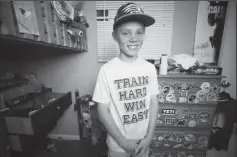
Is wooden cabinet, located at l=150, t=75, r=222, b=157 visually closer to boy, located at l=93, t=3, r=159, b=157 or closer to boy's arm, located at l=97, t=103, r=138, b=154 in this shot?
boy, located at l=93, t=3, r=159, b=157

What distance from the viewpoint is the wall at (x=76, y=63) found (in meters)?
1.78

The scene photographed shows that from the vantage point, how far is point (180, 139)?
5.07 feet

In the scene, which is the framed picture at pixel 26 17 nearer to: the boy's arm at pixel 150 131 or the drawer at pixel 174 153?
the boy's arm at pixel 150 131

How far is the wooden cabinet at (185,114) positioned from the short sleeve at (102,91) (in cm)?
81

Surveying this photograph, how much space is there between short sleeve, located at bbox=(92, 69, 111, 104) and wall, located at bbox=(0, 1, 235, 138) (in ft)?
3.78

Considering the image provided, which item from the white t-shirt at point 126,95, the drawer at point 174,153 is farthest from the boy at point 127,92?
the drawer at point 174,153

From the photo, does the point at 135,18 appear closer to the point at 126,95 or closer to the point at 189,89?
the point at 126,95

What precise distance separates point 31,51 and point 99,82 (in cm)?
→ 187

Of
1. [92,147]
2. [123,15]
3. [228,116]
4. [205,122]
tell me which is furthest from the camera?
[92,147]

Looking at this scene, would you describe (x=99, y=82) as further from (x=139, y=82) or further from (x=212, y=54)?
(x=212, y=54)

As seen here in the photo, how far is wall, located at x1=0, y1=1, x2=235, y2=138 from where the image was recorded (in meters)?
1.78

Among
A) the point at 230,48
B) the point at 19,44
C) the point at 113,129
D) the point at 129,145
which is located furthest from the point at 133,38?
the point at 230,48

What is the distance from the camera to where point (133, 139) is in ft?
2.97

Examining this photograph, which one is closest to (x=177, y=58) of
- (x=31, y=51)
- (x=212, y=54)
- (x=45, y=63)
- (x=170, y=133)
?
(x=212, y=54)
